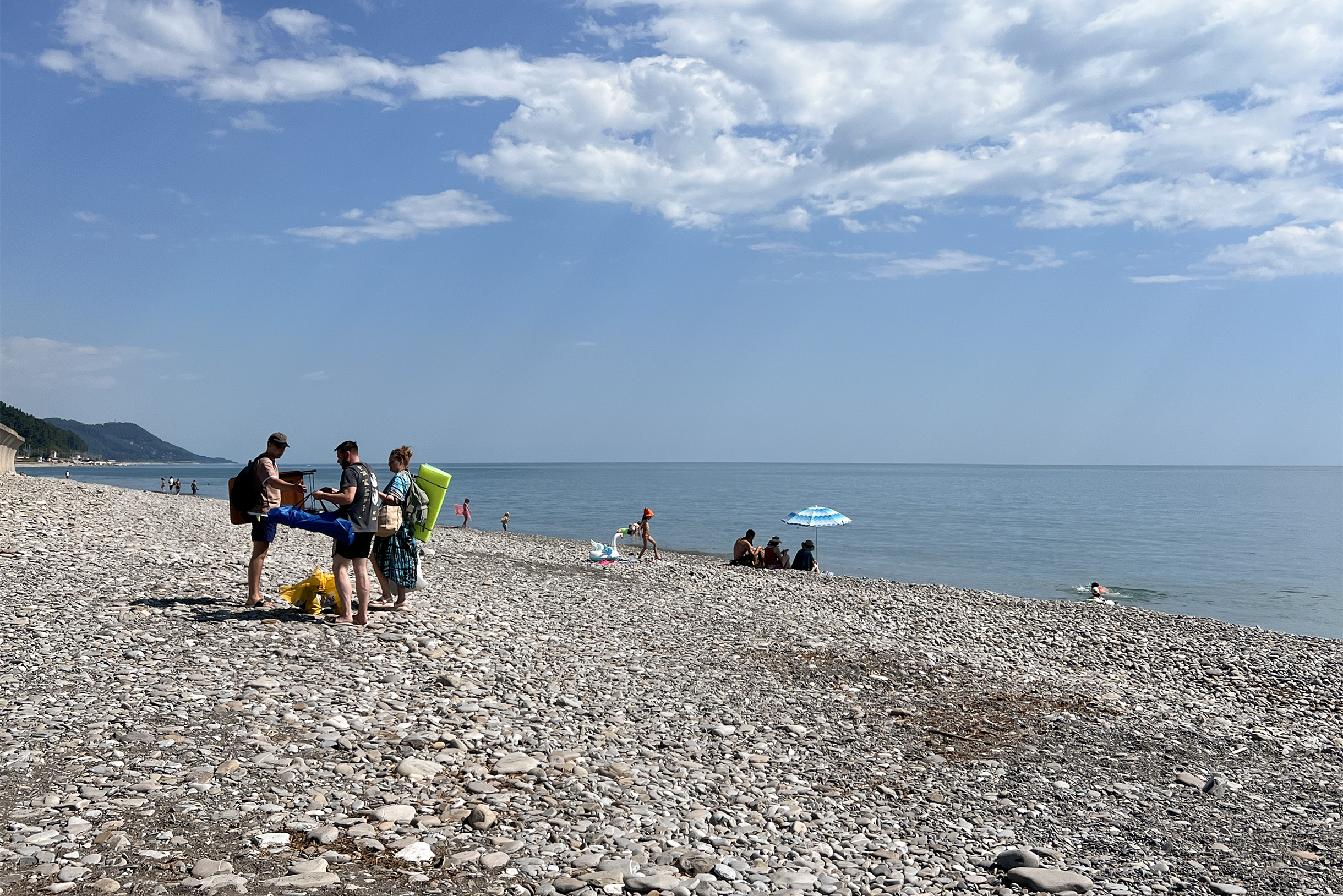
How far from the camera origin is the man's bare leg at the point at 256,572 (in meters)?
11.4

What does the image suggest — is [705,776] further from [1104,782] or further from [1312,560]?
[1312,560]

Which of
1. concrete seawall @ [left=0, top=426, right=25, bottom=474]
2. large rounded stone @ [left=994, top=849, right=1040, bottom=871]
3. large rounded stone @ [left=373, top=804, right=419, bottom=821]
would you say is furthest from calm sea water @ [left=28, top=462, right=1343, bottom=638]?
large rounded stone @ [left=373, top=804, right=419, bottom=821]

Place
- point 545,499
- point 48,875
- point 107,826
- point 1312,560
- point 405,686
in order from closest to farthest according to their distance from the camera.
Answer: point 48,875, point 107,826, point 405,686, point 1312,560, point 545,499

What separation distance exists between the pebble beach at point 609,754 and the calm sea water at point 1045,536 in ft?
61.7

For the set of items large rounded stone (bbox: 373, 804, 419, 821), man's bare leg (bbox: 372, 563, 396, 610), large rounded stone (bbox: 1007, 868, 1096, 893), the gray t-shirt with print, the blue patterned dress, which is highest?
the gray t-shirt with print

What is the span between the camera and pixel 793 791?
7770 mm

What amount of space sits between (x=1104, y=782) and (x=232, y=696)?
331 inches

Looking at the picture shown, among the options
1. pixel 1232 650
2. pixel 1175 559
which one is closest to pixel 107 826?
pixel 1232 650

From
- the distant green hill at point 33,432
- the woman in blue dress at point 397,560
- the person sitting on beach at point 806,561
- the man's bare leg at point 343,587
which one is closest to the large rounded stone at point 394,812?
the man's bare leg at point 343,587

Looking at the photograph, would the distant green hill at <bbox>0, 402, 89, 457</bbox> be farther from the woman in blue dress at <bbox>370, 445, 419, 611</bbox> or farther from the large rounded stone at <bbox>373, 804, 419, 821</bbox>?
the large rounded stone at <bbox>373, 804, 419, 821</bbox>

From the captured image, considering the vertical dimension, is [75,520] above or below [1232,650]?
above

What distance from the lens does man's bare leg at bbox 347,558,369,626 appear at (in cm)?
1117

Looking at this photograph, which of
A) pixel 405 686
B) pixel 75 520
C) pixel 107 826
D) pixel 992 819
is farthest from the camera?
pixel 75 520

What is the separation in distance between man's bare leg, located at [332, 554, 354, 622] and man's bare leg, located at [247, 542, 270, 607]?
101 cm
